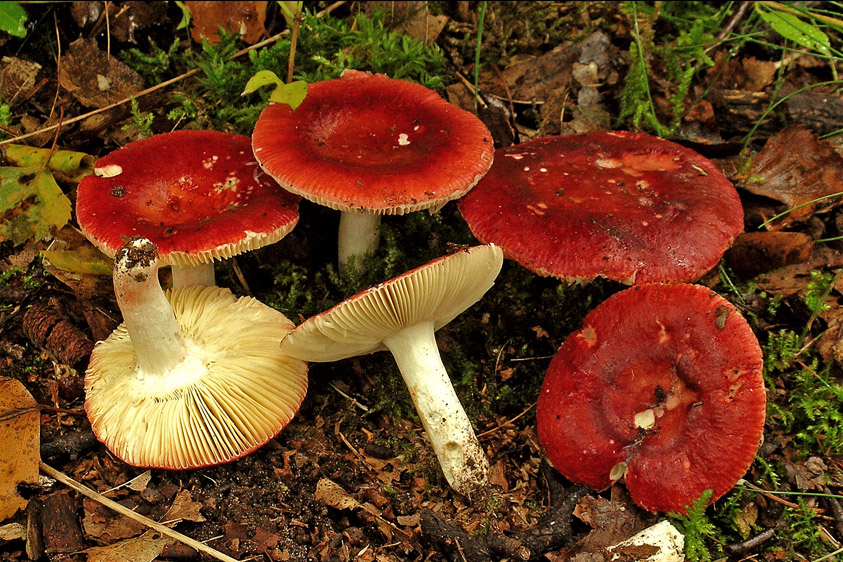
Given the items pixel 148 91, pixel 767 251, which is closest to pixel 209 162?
pixel 148 91

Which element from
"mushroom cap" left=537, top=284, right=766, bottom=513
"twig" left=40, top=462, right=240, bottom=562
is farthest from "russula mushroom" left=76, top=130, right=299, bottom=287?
"mushroom cap" left=537, top=284, right=766, bottom=513

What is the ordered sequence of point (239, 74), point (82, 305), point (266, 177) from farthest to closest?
point (239, 74) < point (82, 305) < point (266, 177)

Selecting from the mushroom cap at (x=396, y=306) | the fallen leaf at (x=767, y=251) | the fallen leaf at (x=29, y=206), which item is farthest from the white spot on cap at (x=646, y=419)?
the fallen leaf at (x=29, y=206)

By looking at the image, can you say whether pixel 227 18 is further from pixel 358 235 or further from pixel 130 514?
pixel 130 514

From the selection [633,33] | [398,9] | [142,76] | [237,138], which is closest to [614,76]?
[633,33]

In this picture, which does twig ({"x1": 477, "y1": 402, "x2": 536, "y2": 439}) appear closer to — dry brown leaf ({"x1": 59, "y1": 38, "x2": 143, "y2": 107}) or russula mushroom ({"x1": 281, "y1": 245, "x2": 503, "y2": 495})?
russula mushroom ({"x1": 281, "y1": 245, "x2": 503, "y2": 495})

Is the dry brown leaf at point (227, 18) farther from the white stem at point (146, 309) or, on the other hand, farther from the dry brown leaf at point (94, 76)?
the white stem at point (146, 309)

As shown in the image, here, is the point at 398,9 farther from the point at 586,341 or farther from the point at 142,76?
the point at 586,341
